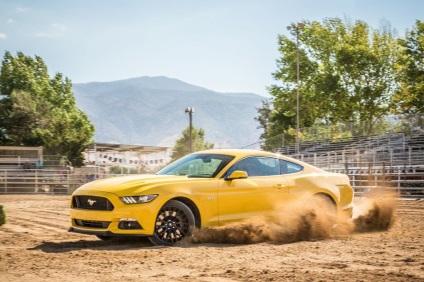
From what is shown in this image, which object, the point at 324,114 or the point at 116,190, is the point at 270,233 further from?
the point at 324,114

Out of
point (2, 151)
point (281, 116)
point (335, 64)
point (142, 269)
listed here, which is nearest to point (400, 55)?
point (335, 64)

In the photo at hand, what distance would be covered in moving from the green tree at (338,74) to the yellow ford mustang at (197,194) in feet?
159

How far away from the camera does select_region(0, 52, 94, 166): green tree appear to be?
63.2 m

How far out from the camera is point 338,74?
6375 cm

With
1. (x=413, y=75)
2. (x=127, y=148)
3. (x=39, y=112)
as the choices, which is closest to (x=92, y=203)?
(x=413, y=75)

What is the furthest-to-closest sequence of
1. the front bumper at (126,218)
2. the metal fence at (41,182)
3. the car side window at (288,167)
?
the metal fence at (41,182)
the car side window at (288,167)
the front bumper at (126,218)

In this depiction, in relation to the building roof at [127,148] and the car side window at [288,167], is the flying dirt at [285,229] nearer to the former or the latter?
the car side window at [288,167]

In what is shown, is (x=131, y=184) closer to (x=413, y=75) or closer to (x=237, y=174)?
(x=237, y=174)

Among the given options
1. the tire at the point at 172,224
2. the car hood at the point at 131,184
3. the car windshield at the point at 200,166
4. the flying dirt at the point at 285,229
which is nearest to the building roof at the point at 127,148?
the car windshield at the point at 200,166

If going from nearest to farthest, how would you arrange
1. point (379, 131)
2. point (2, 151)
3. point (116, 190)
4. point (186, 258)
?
1. point (186, 258)
2. point (116, 190)
3. point (379, 131)
4. point (2, 151)

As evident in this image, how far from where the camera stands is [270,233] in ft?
33.6

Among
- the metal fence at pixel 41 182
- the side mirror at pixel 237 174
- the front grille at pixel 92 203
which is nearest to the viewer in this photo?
the front grille at pixel 92 203

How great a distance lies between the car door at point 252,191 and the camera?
1027 centimetres

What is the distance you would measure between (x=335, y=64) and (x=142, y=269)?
5969cm
